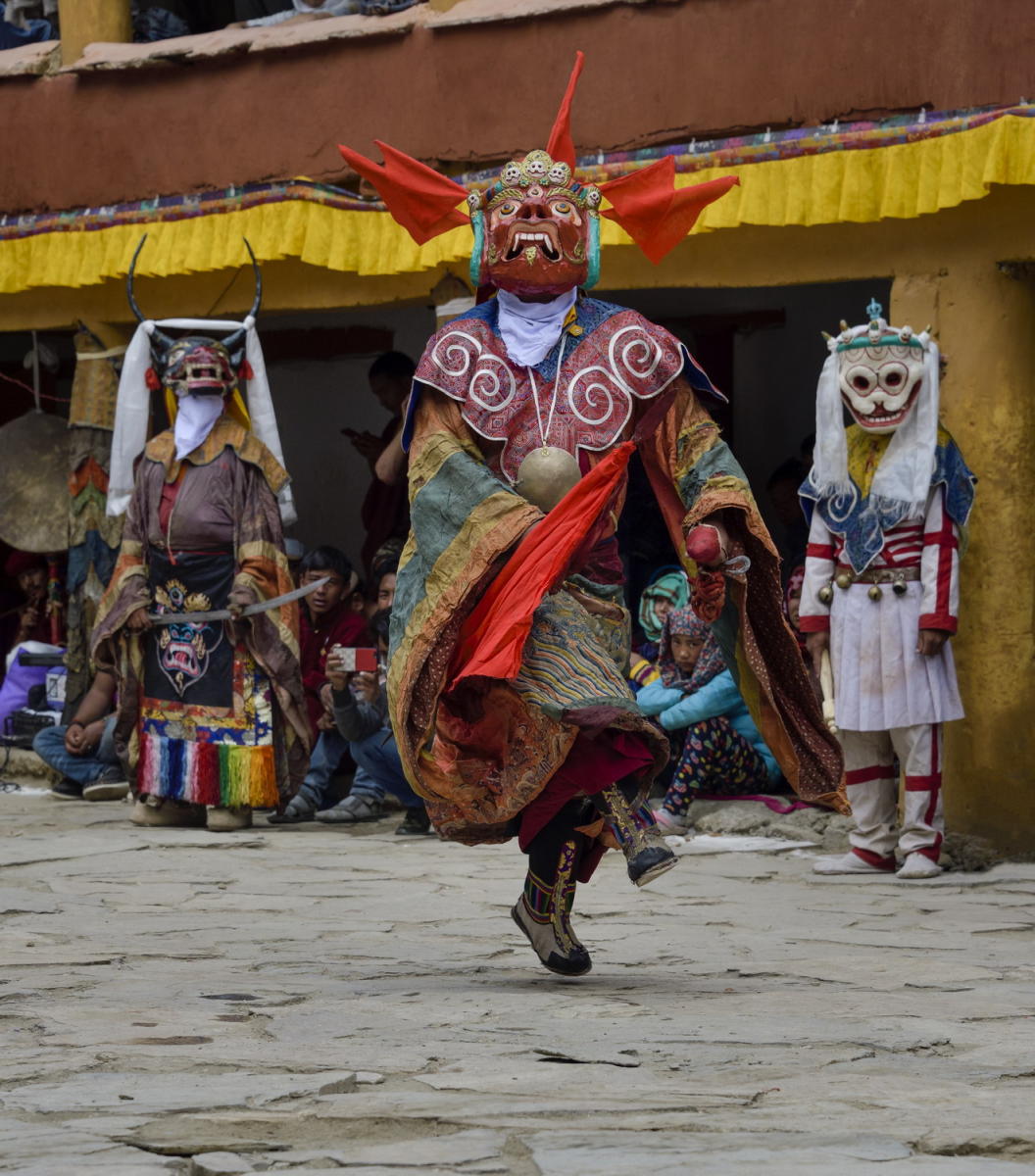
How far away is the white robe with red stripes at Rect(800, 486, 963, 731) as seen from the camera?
283 inches

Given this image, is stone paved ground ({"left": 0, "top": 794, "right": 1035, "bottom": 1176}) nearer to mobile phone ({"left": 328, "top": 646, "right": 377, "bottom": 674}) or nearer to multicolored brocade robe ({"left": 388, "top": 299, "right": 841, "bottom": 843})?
multicolored brocade robe ({"left": 388, "top": 299, "right": 841, "bottom": 843})

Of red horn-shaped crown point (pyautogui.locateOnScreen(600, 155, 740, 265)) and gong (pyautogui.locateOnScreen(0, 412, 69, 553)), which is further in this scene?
gong (pyautogui.locateOnScreen(0, 412, 69, 553))

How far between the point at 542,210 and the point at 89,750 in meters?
5.20

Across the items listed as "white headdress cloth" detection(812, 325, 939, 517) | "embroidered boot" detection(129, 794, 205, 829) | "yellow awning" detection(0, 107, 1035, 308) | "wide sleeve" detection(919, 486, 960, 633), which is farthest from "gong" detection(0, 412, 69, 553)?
"wide sleeve" detection(919, 486, 960, 633)

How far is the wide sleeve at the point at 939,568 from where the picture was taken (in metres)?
7.16

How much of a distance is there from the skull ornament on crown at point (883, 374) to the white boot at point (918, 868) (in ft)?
4.74

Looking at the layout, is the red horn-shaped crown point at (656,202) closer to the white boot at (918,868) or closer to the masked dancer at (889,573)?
the masked dancer at (889,573)

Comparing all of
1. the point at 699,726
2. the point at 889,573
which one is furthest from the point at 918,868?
the point at 699,726

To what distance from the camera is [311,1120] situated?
11.0ft

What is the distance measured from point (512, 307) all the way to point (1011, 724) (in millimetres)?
3045

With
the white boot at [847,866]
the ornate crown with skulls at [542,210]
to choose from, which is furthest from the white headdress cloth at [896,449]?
the ornate crown with skulls at [542,210]

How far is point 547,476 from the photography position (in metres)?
5.01

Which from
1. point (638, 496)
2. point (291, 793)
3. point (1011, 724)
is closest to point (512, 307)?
point (1011, 724)

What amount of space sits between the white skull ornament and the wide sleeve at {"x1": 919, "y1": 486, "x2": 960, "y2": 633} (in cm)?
30
